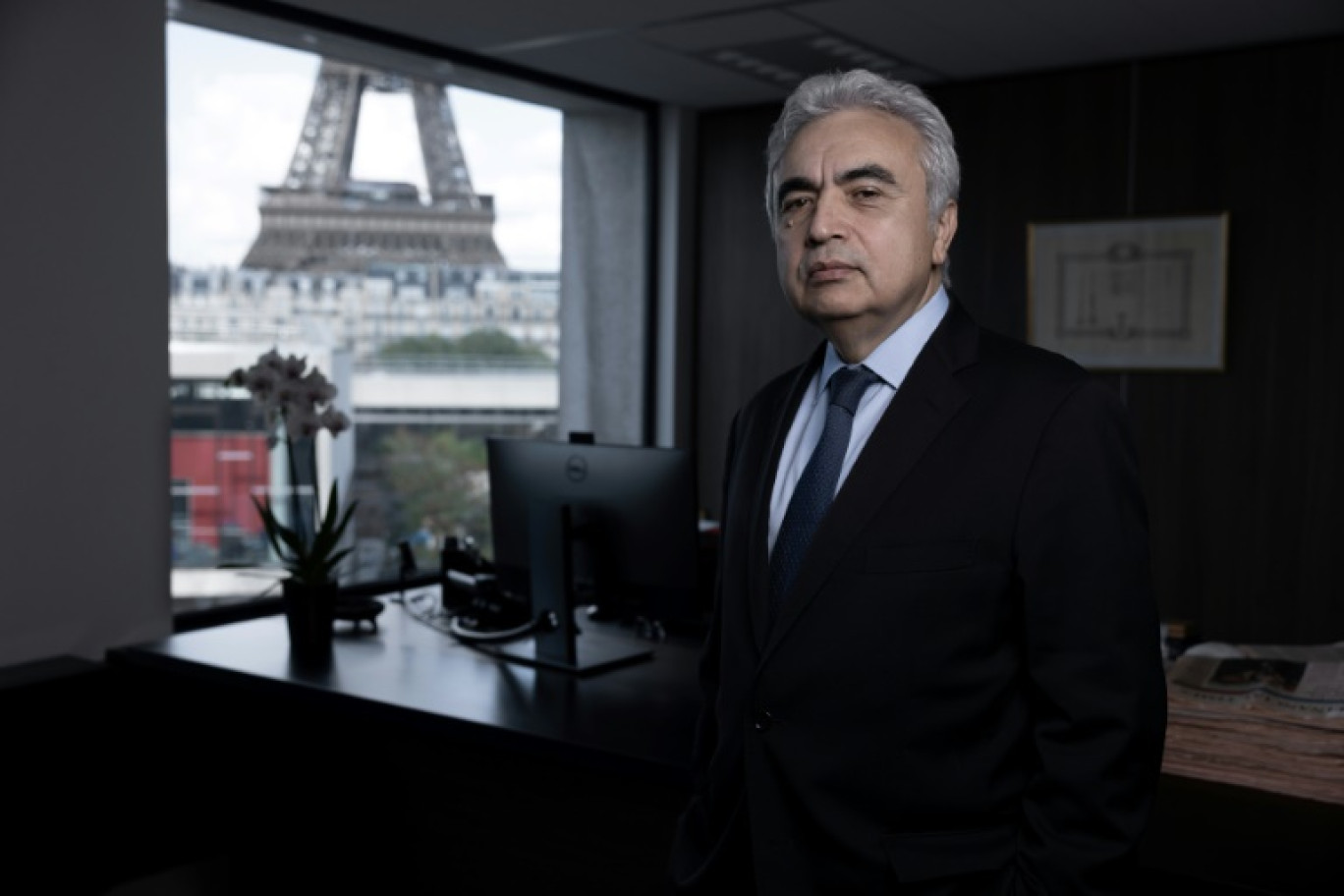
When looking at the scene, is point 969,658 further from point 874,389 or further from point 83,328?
point 83,328

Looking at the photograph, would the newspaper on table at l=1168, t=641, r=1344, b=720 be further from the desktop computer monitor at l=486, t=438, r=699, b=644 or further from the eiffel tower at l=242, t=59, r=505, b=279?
→ the eiffel tower at l=242, t=59, r=505, b=279

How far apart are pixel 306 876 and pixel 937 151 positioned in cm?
218

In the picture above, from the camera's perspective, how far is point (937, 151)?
1.39 m

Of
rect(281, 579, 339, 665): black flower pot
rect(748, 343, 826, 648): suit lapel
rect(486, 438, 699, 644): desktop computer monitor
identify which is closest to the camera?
rect(748, 343, 826, 648): suit lapel

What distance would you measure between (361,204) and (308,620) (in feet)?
6.77

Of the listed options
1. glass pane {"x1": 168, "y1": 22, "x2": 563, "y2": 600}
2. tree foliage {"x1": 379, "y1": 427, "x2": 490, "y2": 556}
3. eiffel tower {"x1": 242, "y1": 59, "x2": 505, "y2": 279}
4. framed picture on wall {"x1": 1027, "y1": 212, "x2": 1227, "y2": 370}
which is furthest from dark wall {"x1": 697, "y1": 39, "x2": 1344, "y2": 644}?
tree foliage {"x1": 379, "y1": 427, "x2": 490, "y2": 556}

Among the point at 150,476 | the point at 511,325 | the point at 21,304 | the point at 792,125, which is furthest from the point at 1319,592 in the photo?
the point at 21,304

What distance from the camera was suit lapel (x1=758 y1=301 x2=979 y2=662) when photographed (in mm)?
1328

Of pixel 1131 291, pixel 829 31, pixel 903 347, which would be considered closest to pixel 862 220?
pixel 903 347

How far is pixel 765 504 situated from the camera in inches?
59.1

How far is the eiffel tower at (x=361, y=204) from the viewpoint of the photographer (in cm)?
403

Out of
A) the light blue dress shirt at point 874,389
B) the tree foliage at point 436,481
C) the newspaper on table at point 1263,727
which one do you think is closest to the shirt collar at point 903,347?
the light blue dress shirt at point 874,389

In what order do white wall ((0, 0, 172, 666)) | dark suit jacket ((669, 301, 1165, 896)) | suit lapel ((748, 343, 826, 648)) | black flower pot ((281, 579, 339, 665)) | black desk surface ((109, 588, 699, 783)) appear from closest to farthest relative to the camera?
dark suit jacket ((669, 301, 1165, 896)) < suit lapel ((748, 343, 826, 648)) < black desk surface ((109, 588, 699, 783)) < black flower pot ((281, 579, 339, 665)) < white wall ((0, 0, 172, 666))

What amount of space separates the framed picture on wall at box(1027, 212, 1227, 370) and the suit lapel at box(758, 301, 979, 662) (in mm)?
3314
